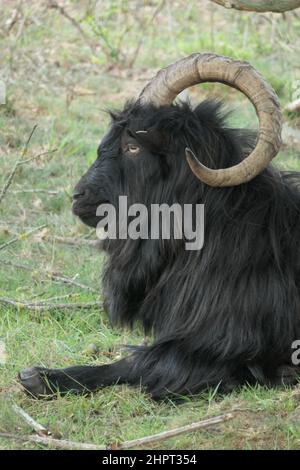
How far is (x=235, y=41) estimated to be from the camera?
13.3m

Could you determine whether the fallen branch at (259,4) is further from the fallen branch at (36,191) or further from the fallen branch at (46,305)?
the fallen branch at (36,191)

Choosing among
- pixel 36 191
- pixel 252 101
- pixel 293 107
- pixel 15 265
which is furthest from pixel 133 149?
pixel 293 107

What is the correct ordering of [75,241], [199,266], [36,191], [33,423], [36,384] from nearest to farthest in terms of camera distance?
[33,423] < [36,384] < [199,266] < [75,241] < [36,191]

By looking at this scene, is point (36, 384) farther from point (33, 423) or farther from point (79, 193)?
point (79, 193)

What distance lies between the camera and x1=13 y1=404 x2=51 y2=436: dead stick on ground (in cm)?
506

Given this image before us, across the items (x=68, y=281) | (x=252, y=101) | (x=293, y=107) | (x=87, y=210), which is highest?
(x=293, y=107)

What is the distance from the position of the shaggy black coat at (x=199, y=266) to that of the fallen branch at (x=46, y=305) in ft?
3.57

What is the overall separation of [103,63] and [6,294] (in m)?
6.03

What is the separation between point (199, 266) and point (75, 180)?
3.82 metres

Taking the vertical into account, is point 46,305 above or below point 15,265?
below

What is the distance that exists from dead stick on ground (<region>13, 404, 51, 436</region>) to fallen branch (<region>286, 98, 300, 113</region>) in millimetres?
5585

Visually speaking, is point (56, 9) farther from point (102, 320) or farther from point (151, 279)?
point (151, 279)

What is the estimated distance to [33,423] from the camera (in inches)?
201

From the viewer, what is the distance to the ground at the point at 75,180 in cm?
522
